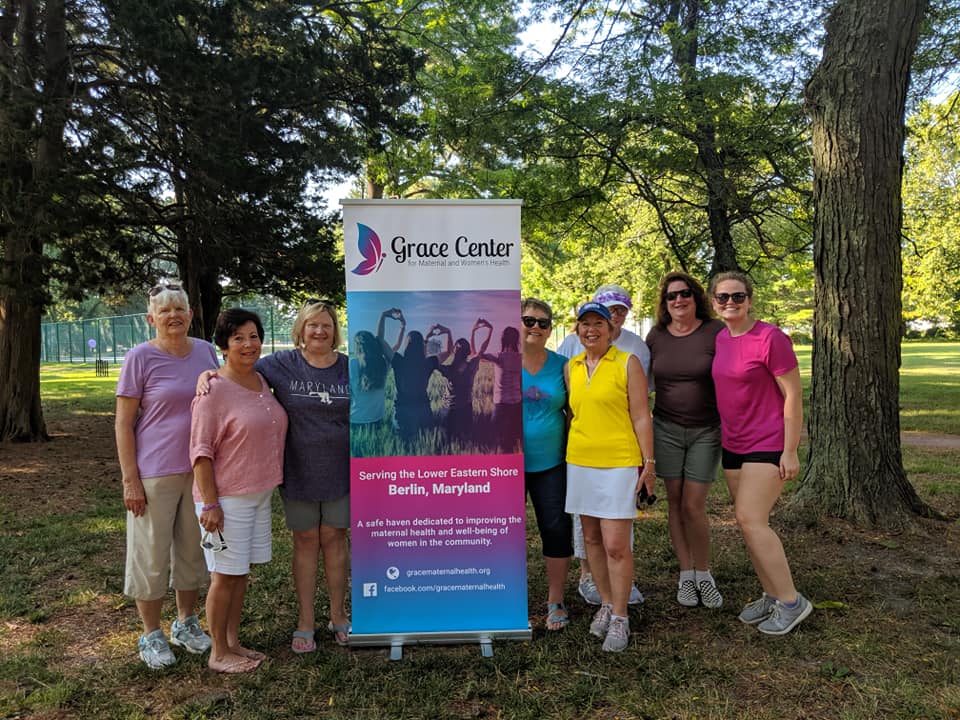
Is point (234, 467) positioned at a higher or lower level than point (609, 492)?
higher

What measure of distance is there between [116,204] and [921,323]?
59.3 m

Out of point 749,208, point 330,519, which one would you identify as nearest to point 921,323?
point 749,208

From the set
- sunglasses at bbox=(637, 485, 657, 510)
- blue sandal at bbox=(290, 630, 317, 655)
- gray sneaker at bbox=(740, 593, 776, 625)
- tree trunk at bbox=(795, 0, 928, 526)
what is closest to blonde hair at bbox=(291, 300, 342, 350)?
blue sandal at bbox=(290, 630, 317, 655)

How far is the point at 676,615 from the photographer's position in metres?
4.05

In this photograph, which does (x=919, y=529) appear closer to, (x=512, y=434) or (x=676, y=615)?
(x=676, y=615)

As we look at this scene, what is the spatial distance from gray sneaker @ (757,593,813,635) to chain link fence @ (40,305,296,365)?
94.8 feet

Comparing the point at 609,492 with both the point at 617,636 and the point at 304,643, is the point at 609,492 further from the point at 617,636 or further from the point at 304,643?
the point at 304,643

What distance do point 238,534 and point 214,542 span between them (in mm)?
111

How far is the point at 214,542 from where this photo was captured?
3.33 m

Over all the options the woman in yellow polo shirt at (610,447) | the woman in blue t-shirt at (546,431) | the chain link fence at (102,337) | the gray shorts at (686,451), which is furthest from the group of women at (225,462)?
the chain link fence at (102,337)

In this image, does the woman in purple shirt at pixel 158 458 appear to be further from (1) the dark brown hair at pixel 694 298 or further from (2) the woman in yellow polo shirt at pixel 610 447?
(1) the dark brown hair at pixel 694 298

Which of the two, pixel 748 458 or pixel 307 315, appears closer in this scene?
pixel 307 315

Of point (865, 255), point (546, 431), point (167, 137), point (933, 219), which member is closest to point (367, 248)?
point (546, 431)

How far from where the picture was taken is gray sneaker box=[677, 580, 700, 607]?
4.18 meters
